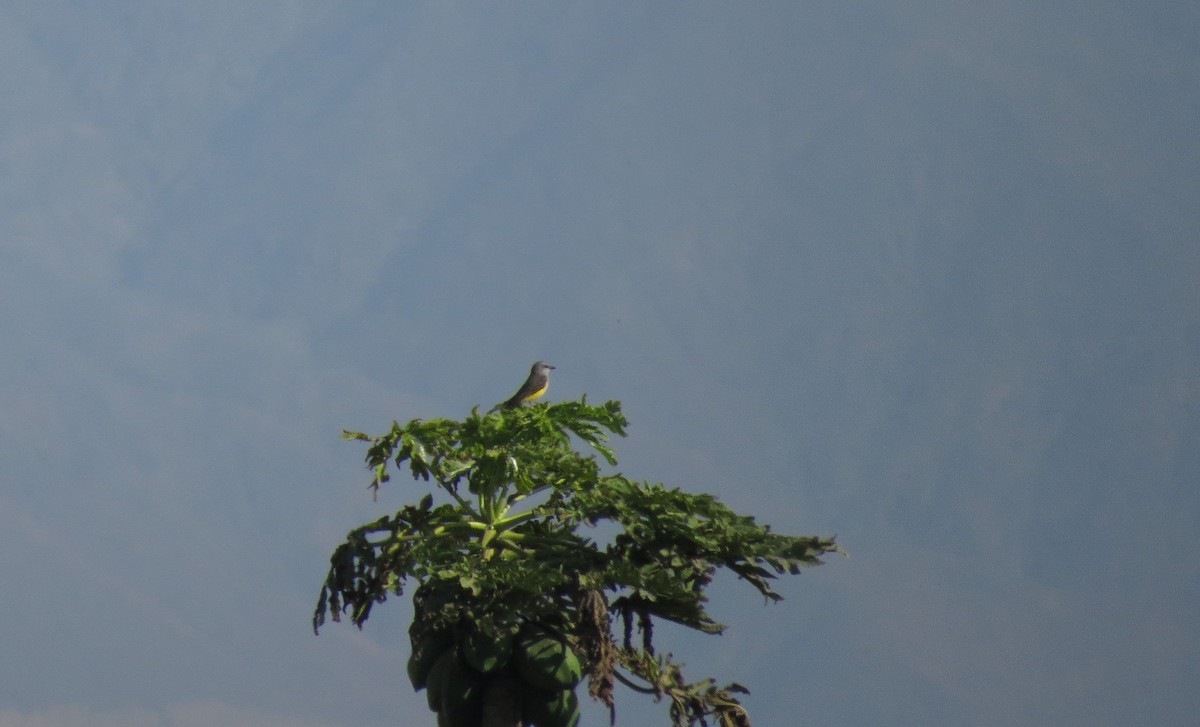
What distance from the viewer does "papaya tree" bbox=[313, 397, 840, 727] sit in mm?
14633

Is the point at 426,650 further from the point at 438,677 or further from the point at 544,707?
the point at 544,707

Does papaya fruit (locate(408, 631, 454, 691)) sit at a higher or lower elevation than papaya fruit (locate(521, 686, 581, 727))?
higher

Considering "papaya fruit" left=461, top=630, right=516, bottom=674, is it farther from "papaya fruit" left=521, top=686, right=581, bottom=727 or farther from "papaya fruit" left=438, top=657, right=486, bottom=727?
"papaya fruit" left=521, top=686, right=581, bottom=727

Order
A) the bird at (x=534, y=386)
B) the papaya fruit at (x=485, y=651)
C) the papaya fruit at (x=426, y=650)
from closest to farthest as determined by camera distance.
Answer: the papaya fruit at (x=485, y=651) → the papaya fruit at (x=426, y=650) → the bird at (x=534, y=386)

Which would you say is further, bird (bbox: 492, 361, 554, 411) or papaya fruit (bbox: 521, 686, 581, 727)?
bird (bbox: 492, 361, 554, 411)

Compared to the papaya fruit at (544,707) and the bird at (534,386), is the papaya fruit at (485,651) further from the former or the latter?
the bird at (534,386)

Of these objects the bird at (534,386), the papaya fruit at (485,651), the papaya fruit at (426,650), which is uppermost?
the bird at (534,386)

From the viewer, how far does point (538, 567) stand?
14.7 metres

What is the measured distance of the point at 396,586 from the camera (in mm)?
15102

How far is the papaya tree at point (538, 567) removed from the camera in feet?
48.0

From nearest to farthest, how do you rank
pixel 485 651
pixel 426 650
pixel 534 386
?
pixel 485 651, pixel 426 650, pixel 534 386

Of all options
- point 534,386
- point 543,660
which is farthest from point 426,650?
point 534,386

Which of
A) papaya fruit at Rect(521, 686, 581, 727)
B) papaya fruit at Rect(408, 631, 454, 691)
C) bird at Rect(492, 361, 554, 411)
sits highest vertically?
bird at Rect(492, 361, 554, 411)

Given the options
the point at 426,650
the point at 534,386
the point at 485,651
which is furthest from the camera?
the point at 534,386
